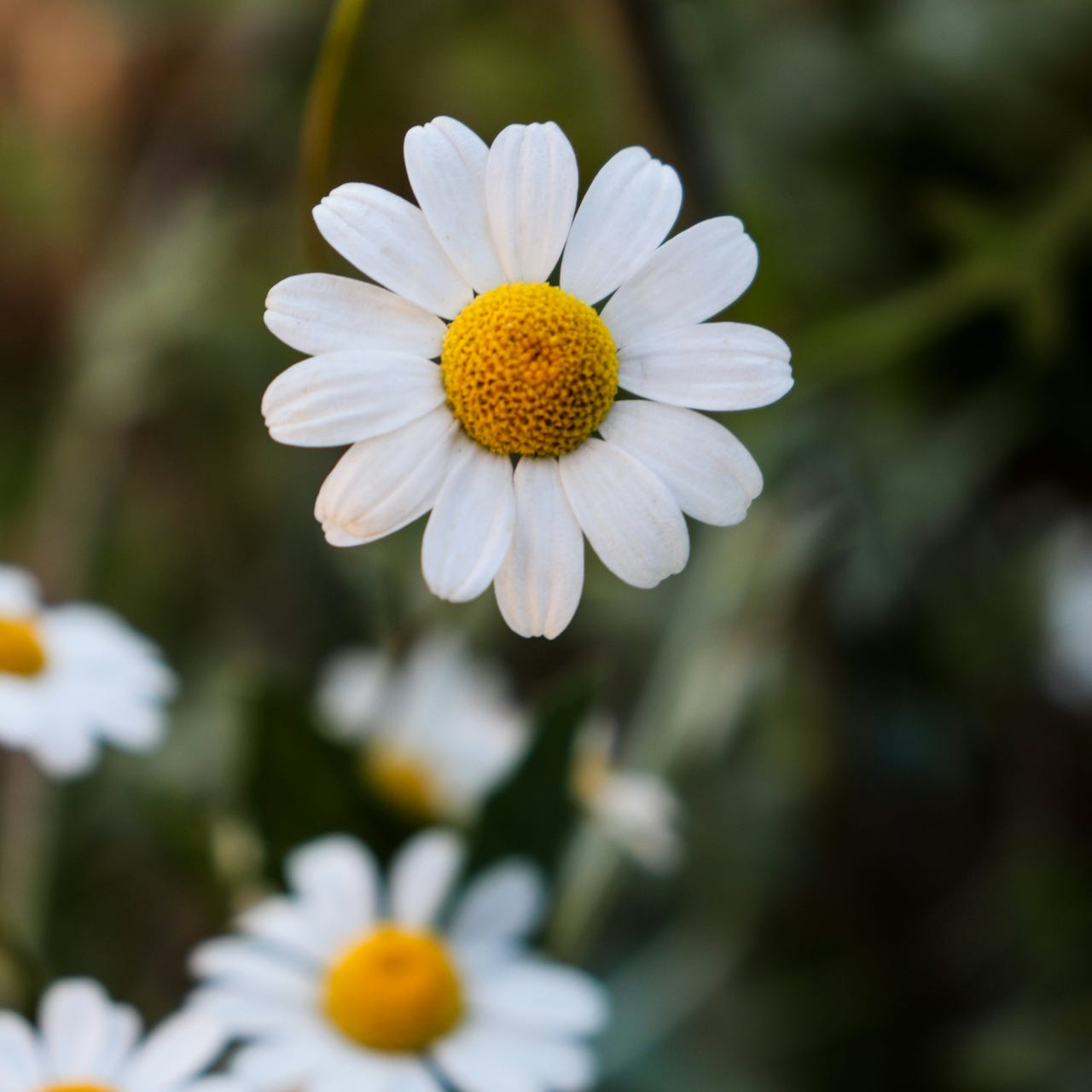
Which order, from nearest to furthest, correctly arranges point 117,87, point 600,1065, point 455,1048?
point 455,1048, point 600,1065, point 117,87

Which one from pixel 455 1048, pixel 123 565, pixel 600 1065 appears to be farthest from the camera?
pixel 123 565

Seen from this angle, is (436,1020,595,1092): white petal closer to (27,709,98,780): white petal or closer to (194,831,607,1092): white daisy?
(194,831,607,1092): white daisy

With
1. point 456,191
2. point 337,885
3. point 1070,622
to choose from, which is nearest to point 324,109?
point 456,191

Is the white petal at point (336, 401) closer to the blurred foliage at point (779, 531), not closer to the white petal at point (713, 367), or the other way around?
the white petal at point (713, 367)

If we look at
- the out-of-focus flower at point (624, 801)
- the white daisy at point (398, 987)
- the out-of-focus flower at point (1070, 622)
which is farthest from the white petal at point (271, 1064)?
the out-of-focus flower at point (1070, 622)

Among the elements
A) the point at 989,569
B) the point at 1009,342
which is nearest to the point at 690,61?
the point at 1009,342

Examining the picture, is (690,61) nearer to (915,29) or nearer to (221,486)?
(915,29)
